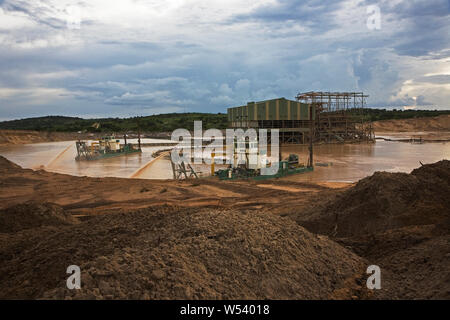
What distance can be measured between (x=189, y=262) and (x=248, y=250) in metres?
0.90

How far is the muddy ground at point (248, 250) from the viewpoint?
379cm

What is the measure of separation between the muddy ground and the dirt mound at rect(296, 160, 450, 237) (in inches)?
1.0

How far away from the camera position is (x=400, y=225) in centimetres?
742

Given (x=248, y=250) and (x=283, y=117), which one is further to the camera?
(x=283, y=117)

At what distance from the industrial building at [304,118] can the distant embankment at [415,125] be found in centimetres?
3244

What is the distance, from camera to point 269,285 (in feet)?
13.2

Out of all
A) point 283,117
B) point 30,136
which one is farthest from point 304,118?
point 30,136

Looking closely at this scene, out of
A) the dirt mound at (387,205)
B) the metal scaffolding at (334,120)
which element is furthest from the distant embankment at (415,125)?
the dirt mound at (387,205)

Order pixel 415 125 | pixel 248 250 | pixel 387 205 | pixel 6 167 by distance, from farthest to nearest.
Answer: pixel 415 125
pixel 6 167
pixel 387 205
pixel 248 250

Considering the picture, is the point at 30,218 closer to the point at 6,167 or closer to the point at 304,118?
the point at 6,167

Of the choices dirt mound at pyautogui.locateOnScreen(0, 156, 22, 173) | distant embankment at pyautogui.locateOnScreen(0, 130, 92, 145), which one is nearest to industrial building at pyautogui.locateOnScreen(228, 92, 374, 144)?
dirt mound at pyautogui.locateOnScreen(0, 156, 22, 173)

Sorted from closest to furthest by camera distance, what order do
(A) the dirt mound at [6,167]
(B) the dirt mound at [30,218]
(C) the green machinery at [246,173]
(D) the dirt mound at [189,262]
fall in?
1. (D) the dirt mound at [189,262]
2. (B) the dirt mound at [30,218]
3. (C) the green machinery at [246,173]
4. (A) the dirt mound at [6,167]

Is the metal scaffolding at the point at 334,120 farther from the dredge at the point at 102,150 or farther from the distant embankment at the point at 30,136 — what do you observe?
the distant embankment at the point at 30,136
